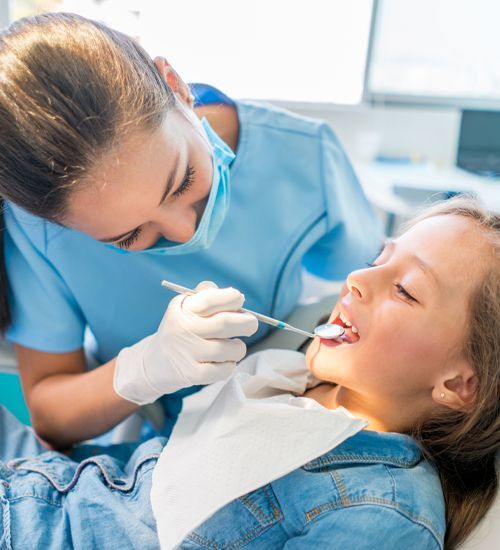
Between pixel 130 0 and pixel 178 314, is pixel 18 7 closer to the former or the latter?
pixel 130 0

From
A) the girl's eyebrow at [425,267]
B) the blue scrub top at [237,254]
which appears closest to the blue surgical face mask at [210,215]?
the blue scrub top at [237,254]

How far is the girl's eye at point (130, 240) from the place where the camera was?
1086mm

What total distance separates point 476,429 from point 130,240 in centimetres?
71

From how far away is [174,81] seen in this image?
1.14 m

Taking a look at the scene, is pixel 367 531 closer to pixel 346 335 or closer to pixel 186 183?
pixel 346 335

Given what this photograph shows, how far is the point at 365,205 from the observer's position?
5.43ft

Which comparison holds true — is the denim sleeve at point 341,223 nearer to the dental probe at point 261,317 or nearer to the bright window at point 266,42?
the dental probe at point 261,317

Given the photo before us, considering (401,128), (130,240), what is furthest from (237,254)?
(401,128)

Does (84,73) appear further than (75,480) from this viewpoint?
No

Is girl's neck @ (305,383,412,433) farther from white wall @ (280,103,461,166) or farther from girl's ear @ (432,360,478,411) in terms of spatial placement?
white wall @ (280,103,461,166)

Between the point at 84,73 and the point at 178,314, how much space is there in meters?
0.42

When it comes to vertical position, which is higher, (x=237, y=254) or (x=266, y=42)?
(x=266, y=42)

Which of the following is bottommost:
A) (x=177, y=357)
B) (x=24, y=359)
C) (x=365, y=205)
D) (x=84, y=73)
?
(x=24, y=359)

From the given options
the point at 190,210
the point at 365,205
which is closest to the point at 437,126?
the point at 365,205
